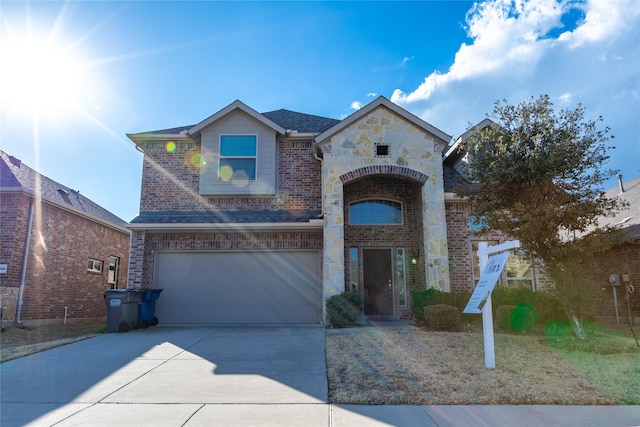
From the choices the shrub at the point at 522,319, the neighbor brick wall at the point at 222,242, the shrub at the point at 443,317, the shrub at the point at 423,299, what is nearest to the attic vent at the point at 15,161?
Answer: the neighbor brick wall at the point at 222,242

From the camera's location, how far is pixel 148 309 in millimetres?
11312

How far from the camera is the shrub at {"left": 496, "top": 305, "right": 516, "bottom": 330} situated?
9.44 meters

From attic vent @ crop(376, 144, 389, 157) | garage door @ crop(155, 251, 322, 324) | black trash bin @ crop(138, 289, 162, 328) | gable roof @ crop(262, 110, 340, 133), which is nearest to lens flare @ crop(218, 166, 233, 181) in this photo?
garage door @ crop(155, 251, 322, 324)

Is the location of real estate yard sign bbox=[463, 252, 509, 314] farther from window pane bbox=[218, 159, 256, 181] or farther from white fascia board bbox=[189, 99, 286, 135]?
white fascia board bbox=[189, 99, 286, 135]

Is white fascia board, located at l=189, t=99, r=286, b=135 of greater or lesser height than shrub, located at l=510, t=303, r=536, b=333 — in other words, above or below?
above

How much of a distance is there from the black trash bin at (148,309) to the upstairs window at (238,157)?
3786 mm

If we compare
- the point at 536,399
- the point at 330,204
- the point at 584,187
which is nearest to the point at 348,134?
the point at 330,204

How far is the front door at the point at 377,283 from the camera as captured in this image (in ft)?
40.6

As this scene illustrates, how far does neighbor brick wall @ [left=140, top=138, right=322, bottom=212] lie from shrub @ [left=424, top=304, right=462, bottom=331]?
4.70 m

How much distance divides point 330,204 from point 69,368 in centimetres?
692

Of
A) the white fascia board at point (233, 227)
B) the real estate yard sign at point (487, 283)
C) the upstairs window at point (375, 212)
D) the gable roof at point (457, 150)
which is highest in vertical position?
the gable roof at point (457, 150)

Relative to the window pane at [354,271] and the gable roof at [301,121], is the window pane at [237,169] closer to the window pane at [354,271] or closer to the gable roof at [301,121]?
the gable roof at [301,121]

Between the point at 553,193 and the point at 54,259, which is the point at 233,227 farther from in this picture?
the point at 553,193

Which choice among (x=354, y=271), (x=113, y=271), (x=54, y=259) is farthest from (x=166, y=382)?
(x=113, y=271)
